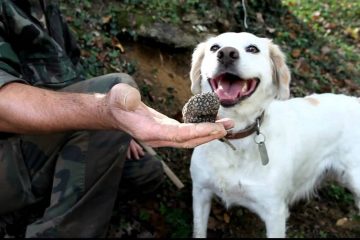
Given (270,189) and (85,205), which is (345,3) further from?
(85,205)

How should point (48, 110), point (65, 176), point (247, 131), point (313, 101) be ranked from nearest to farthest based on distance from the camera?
→ point (48, 110), point (65, 176), point (247, 131), point (313, 101)

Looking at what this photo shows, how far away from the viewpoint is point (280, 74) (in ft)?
10.9

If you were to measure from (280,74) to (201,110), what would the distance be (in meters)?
1.06

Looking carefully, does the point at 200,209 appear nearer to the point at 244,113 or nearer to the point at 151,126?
the point at 244,113

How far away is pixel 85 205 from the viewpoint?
9.43ft

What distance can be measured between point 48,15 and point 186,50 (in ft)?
7.23

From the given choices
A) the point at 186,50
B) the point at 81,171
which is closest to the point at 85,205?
the point at 81,171

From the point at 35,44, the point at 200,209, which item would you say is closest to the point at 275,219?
the point at 200,209

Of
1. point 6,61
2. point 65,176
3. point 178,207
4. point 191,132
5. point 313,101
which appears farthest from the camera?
point 178,207

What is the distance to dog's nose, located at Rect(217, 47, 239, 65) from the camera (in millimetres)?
3014

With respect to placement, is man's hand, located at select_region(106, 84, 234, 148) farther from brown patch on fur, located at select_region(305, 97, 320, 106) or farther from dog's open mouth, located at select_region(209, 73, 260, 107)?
brown patch on fur, located at select_region(305, 97, 320, 106)

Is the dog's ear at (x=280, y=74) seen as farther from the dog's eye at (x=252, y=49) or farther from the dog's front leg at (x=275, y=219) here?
the dog's front leg at (x=275, y=219)

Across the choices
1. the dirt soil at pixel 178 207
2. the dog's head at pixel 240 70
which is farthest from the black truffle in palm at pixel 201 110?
the dirt soil at pixel 178 207

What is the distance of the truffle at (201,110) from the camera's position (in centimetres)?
245
